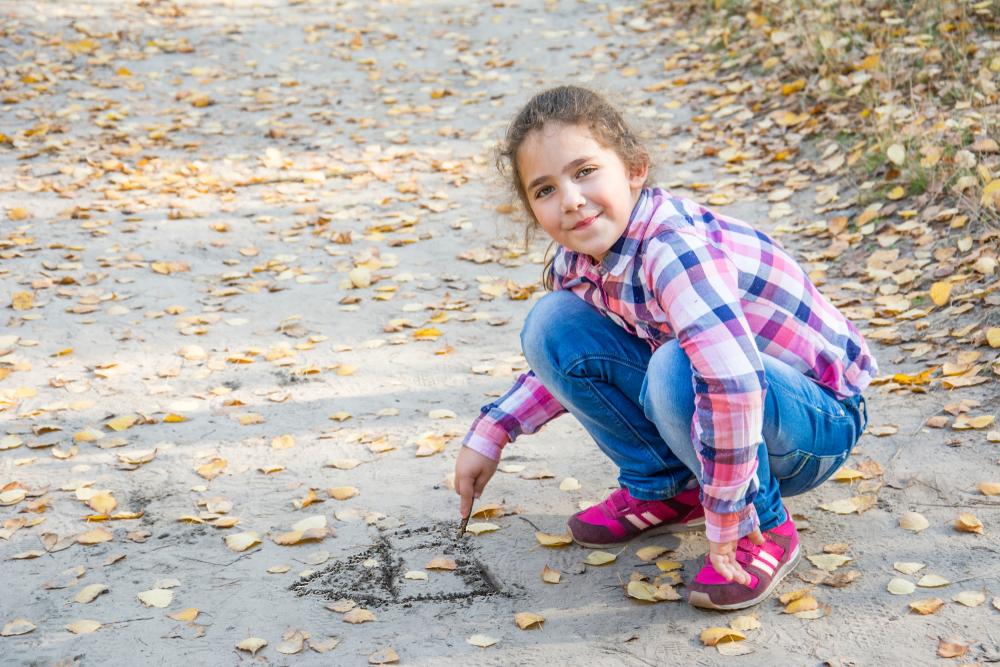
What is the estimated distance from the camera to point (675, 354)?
2047mm

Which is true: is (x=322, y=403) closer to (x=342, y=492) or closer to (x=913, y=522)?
(x=342, y=492)

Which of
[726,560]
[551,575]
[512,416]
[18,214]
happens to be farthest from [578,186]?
[18,214]

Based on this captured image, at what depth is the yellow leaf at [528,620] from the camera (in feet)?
7.27

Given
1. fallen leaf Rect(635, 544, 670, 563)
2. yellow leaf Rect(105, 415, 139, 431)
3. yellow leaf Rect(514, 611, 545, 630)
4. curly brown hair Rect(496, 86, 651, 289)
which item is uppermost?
curly brown hair Rect(496, 86, 651, 289)

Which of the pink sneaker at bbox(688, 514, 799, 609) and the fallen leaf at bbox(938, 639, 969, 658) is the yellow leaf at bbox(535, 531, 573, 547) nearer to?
the pink sneaker at bbox(688, 514, 799, 609)

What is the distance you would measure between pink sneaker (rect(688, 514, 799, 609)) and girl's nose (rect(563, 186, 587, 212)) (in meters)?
0.83

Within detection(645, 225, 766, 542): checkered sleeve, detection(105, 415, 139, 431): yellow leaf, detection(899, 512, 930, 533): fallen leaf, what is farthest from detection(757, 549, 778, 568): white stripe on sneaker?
detection(105, 415, 139, 431): yellow leaf

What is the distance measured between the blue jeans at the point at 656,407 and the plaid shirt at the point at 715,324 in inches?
2.1

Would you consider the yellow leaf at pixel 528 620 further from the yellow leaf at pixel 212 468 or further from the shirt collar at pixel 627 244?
the yellow leaf at pixel 212 468

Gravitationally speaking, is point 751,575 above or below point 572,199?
below

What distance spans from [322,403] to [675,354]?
5.71 ft

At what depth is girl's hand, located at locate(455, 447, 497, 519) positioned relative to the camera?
2.37m

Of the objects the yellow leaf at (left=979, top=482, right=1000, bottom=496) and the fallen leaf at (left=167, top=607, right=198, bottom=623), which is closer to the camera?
the fallen leaf at (left=167, top=607, right=198, bottom=623)

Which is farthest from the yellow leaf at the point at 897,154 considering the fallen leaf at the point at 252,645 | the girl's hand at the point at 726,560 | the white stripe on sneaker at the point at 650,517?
the fallen leaf at the point at 252,645
